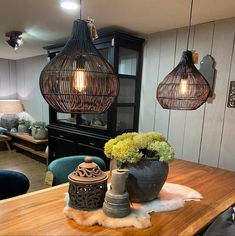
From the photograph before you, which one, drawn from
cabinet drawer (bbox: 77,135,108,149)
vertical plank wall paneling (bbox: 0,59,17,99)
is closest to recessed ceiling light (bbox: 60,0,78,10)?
cabinet drawer (bbox: 77,135,108,149)

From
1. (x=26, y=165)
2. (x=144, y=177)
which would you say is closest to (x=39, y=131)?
(x=26, y=165)

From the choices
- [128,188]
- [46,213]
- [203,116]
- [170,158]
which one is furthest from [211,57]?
[46,213]

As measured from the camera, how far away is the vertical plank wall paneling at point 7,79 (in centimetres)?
537

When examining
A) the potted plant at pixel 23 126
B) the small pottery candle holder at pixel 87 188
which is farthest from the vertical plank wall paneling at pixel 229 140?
the potted plant at pixel 23 126

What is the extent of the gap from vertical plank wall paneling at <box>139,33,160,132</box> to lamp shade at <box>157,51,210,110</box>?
126 cm

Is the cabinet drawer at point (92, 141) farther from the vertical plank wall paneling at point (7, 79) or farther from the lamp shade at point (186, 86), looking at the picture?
the vertical plank wall paneling at point (7, 79)

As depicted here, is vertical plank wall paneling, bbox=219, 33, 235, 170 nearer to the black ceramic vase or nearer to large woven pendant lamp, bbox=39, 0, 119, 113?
the black ceramic vase

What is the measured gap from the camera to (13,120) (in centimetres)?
558

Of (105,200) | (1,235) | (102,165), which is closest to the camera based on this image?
(1,235)

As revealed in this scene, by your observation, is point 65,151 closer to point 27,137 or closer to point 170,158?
point 27,137

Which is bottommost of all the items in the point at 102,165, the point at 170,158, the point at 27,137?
the point at 27,137

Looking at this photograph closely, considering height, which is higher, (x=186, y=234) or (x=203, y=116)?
(x=203, y=116)

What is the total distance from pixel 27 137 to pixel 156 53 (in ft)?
10.9

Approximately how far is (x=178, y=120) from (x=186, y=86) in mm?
1169
